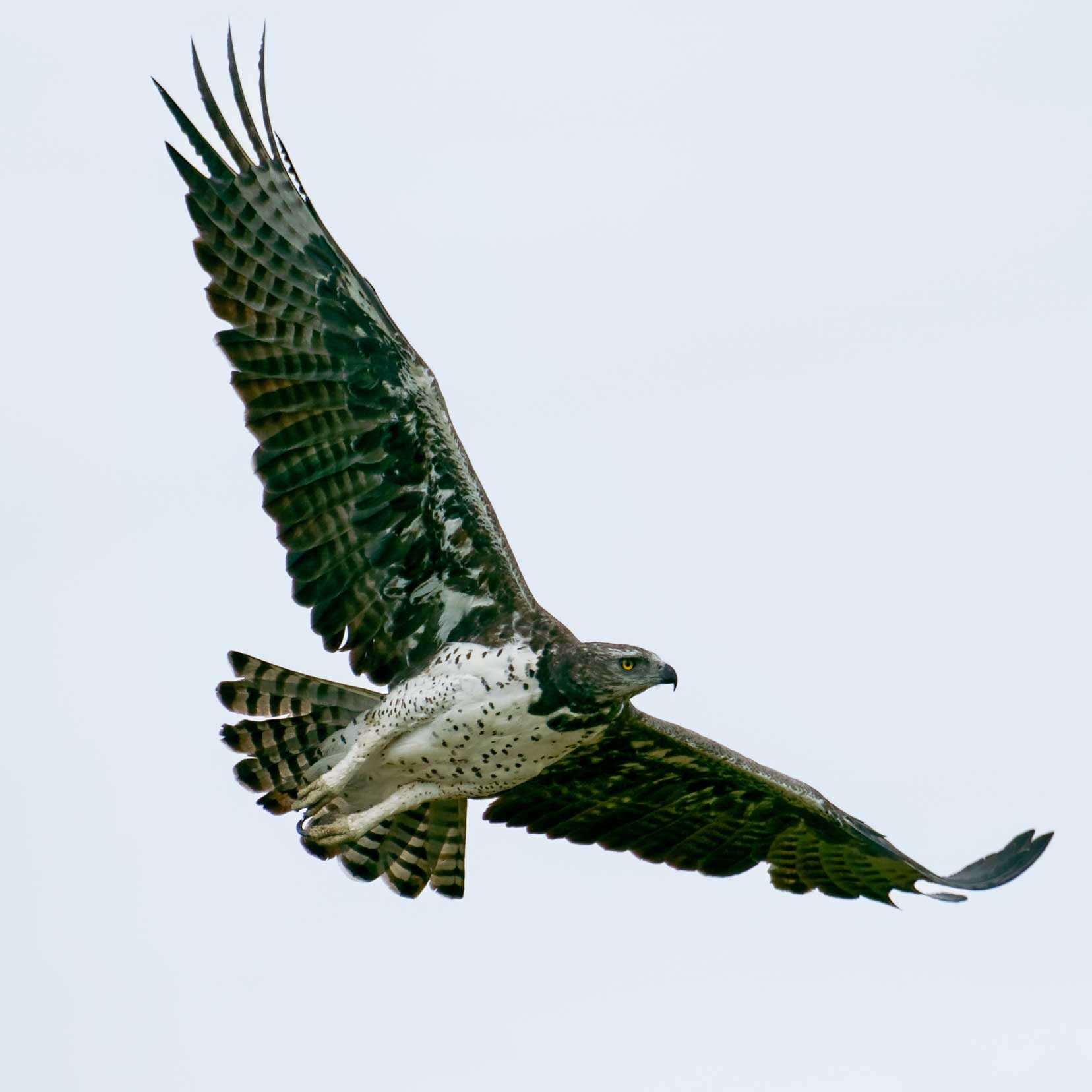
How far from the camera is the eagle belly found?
1223 cm

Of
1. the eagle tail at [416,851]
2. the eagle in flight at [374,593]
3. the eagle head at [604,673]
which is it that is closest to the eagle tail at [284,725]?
the eagle in flight at [374,593]

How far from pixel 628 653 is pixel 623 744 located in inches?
62.0

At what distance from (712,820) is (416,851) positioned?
1720mm

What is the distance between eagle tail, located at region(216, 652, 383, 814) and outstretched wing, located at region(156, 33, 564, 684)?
2.58 ft

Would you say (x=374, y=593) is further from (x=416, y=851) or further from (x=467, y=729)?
(x=416, y=851)

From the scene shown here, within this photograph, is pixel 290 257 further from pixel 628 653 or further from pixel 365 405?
pixel 628 653

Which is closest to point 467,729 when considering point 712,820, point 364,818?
point 364,818

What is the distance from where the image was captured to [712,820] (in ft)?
46.2

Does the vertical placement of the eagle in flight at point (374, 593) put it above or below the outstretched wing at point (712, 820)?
above

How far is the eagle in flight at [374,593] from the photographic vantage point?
12.0 meters

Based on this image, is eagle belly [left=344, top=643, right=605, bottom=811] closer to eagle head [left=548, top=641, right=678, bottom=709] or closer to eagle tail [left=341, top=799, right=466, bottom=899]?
eagle head [left=548, top=641, right=678, bottom=709]

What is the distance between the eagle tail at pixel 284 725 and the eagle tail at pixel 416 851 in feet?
2.57

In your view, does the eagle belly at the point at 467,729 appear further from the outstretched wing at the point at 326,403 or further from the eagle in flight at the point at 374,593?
the outstretched wing at the point at 326,403

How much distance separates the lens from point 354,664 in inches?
502
